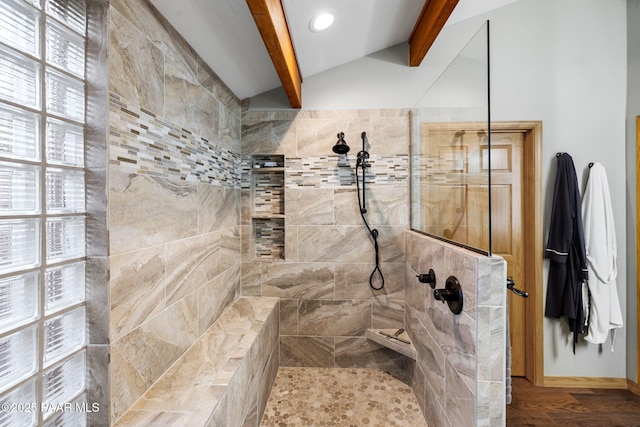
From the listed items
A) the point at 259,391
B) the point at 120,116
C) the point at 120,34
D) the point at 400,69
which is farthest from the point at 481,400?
the point at 400,69

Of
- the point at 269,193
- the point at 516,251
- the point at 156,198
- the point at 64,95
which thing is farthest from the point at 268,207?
the point at 516,251

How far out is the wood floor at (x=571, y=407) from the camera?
5.56 feet

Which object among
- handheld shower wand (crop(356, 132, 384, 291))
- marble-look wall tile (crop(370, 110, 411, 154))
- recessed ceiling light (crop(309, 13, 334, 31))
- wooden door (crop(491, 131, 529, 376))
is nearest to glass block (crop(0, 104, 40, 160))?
recessed ceiling light (crop(309, 13, 334, 31))

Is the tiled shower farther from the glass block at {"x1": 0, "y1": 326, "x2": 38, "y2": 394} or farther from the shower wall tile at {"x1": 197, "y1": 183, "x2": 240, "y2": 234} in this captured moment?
the glass block at {"x1": 0, "y1": 326, "x2": 38, "y2": 394}

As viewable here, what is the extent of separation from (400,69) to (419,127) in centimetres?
58

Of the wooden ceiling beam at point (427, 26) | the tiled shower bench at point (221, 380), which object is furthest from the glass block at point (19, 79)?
the wooden ceiling beam at point (427, 26)

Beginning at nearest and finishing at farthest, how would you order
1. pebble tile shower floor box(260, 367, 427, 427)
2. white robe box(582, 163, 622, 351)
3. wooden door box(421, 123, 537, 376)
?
1. wooden door box(421, 123, 537, 376)
2. pebble tile shower floor box(260, 367, 427, 427)
3. white robe box(582, 163, 622, 351)

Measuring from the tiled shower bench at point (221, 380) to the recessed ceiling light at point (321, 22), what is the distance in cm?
176

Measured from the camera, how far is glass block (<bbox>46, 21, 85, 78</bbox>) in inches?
29.6

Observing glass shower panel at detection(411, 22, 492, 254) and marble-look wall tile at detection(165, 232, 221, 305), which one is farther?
marble-look wall tile at detection(165, 232, 221, 305)

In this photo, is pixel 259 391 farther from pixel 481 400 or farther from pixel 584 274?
pixel 584 274

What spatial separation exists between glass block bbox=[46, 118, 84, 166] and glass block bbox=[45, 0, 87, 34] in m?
0.30

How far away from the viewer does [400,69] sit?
79.4 inches

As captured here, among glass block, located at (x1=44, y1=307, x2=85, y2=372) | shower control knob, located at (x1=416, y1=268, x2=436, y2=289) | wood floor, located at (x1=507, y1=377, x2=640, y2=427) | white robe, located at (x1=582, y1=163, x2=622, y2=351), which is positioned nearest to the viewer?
glass block, located at (x1=44, y1=307, x2=85, y2=372)
